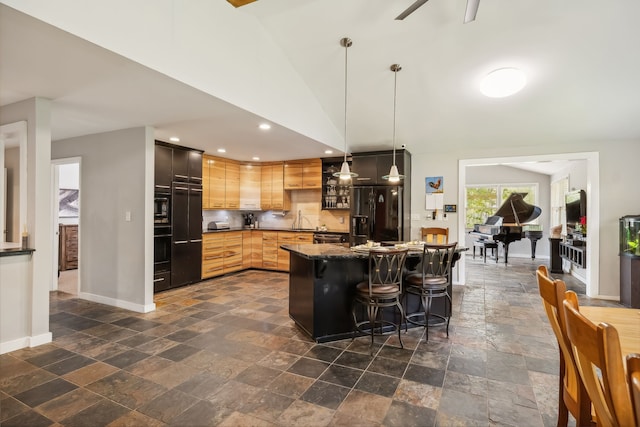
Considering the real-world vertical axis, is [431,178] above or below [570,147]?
below

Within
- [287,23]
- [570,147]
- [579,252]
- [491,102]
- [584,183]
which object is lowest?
[579,252]

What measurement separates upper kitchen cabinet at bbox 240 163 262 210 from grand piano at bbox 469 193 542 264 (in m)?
6.04

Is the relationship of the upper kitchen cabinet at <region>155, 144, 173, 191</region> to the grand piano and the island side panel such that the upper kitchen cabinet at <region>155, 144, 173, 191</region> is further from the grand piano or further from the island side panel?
the grand piano

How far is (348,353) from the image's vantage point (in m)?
3.00

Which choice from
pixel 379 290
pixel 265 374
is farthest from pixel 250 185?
pixel 265 374

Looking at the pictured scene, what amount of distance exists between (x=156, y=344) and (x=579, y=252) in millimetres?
6644

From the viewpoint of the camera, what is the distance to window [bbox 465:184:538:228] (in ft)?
31.4

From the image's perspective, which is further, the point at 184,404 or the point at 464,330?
the point at 464,330

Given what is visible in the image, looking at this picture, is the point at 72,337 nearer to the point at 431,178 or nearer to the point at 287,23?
the point at 287,23

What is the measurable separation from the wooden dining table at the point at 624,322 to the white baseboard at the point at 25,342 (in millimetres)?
4386

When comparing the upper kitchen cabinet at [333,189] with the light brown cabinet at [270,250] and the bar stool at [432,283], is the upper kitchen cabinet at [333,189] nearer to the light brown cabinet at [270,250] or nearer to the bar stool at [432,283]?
the light brown cabinet at [270,250]

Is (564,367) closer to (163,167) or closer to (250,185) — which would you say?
(163,167)

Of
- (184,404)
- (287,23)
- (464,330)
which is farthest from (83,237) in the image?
(464,330)

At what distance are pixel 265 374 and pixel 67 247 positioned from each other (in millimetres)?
6441
